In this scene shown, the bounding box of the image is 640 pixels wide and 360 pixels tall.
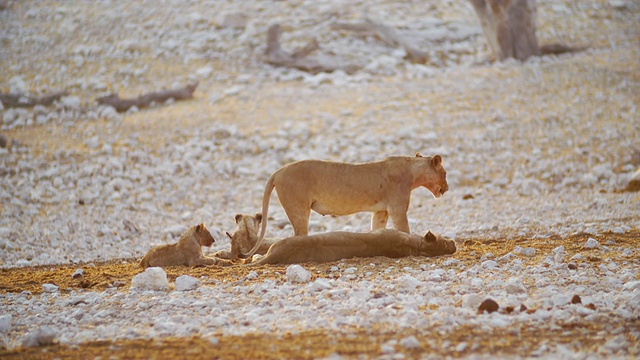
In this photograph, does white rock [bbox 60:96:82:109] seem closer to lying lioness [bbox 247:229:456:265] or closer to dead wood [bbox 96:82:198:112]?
dead wood [bbox 96:82:198:112]

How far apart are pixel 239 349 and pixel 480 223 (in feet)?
22.8

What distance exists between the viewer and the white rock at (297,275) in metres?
7.88

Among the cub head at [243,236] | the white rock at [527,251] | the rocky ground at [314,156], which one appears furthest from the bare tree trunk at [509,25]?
the white rock at [527,251]

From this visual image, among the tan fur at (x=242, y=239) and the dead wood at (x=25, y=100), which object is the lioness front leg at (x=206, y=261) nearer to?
the tan fur at (x=242, y=239)

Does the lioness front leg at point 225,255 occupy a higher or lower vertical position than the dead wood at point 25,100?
higher

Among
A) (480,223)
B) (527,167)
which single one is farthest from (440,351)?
(527,167)

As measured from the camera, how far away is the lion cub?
9602 mm

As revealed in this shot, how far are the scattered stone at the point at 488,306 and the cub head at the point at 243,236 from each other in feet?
14.0

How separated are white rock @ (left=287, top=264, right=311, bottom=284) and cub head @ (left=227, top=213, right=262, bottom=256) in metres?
2.31

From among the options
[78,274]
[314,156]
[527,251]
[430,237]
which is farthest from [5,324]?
[314,156]

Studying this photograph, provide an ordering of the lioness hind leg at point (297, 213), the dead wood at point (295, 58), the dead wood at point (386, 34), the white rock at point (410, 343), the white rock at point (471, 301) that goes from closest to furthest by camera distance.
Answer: the white rock at point (410, 343) → the white rock at point (471, 301) → the lioness hind leg at point (297, 213) → the dead wood at point (295, 58) → the dead wood at point (386, 34)

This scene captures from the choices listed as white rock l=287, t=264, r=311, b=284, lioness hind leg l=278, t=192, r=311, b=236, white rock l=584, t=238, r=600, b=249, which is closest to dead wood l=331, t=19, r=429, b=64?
lioness hind leg l=278, t=192, r=311, b=236

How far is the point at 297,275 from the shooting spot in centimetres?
791

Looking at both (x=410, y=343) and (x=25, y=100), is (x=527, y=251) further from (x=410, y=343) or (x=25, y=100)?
(x=25, y=100)
